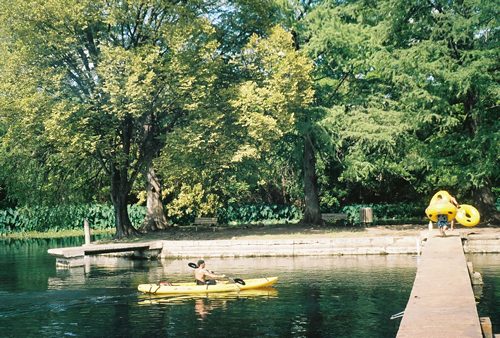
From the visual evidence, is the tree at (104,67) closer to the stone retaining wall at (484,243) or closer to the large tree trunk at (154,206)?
the large tree trunk at (154,206)

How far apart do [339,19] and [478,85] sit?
349 inches

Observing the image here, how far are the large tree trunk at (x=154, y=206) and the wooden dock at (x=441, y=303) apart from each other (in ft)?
84.6

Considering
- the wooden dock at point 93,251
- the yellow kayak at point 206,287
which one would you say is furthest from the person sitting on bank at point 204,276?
the wooden dock at point 93,251

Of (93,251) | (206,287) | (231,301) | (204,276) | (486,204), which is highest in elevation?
(486,204)

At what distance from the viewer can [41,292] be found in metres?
24.6

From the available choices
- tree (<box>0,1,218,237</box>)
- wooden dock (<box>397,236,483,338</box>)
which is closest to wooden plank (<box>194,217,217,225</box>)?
tree (<box>0,1,218,237</box>)

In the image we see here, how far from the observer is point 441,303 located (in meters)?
13.9

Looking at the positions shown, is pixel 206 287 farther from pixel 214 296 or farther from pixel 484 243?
pixel 484 243

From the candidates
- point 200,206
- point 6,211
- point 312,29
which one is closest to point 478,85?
point 312,29

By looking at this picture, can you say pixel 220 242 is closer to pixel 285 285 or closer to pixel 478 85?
pixel 285 285

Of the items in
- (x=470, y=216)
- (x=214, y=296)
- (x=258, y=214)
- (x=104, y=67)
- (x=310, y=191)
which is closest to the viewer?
(x=214, y=296)

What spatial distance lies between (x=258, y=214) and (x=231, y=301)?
2825 centimetres

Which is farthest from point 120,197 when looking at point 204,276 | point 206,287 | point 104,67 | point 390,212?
point 390,212

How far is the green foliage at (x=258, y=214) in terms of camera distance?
49.6 metres
